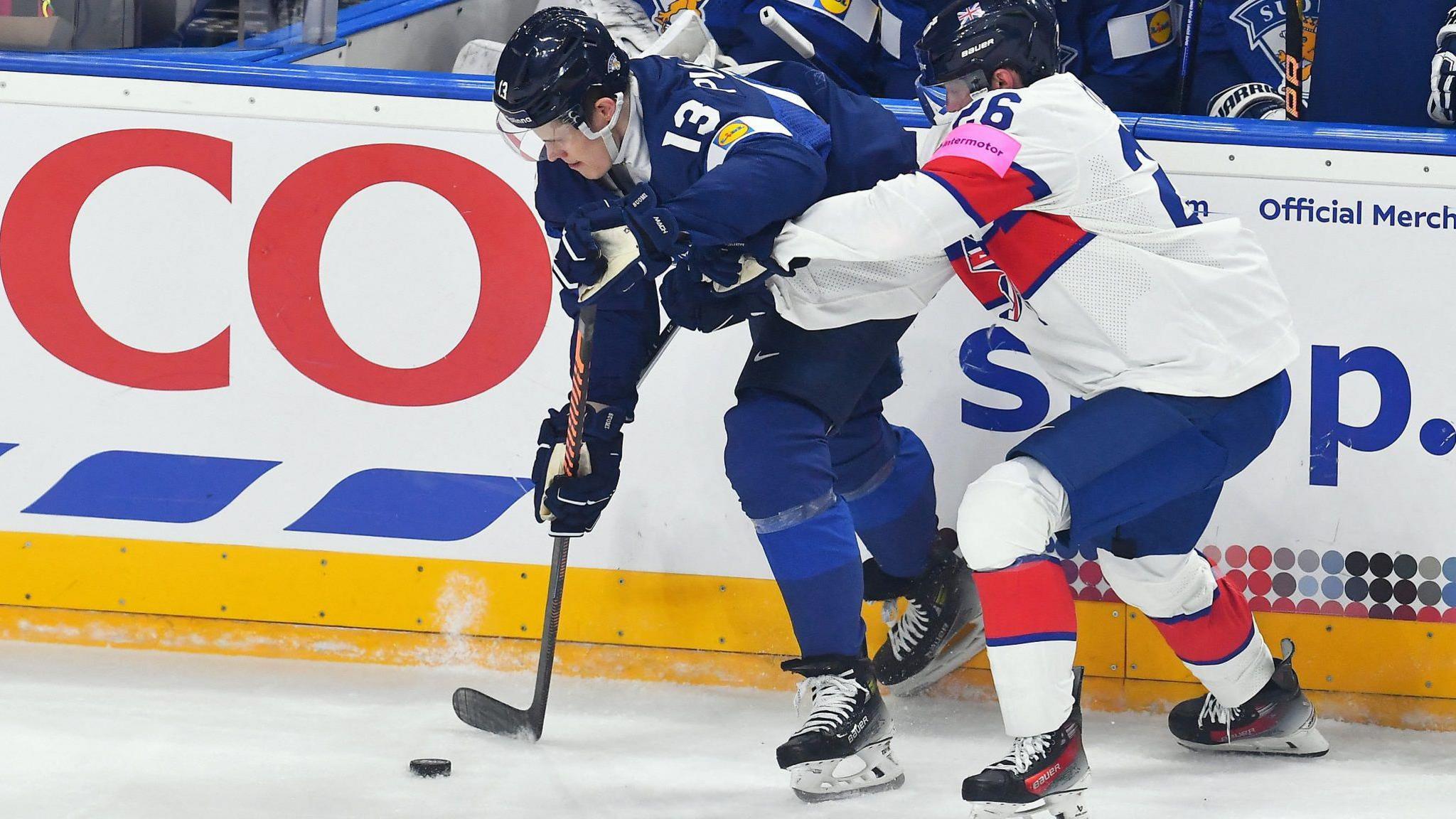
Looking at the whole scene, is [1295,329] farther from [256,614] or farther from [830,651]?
[256,614]

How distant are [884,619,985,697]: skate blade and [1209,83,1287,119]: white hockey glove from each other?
1295mm

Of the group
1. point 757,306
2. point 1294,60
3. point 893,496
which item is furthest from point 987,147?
point 1294,60

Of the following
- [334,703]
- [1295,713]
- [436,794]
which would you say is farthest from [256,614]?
[1295,713]

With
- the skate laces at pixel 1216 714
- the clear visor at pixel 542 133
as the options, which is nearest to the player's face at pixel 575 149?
the clear visor at pixel 542 133

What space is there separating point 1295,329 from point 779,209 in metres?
0.96

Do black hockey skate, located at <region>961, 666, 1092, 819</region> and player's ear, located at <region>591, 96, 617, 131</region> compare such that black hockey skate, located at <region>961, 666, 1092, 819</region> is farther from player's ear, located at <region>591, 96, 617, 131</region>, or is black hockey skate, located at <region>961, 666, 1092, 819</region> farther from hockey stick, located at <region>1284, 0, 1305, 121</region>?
hockey stick, located at <region>1284, 0, 1305, 121</region>

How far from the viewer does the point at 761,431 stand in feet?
7.41

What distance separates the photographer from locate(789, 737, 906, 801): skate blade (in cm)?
228

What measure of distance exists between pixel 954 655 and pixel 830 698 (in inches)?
18.3

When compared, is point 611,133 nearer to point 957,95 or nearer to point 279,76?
point 957,95

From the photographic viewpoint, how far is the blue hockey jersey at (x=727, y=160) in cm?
204

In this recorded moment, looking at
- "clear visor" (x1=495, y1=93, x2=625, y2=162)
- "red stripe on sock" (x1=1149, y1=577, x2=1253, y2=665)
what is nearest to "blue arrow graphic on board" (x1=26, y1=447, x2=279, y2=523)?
"clear visor" (x1=495, y1=93, x2=625, y2=162)

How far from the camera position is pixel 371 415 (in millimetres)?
2754

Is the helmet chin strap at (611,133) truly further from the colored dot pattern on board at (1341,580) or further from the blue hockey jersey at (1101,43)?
the blue hockey jersey at (1101,43)
